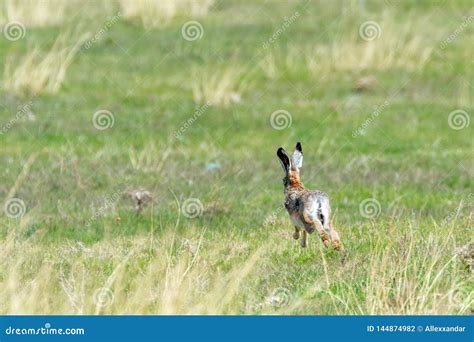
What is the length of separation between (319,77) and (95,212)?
367 inches

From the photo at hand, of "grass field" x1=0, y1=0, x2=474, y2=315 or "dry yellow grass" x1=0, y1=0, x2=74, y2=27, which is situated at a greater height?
"dry yellow grass" x1=0, y1=0, x2=74, y2=27

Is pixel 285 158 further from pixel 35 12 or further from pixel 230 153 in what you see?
pixel 35 12

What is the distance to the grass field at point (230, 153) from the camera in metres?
9.90

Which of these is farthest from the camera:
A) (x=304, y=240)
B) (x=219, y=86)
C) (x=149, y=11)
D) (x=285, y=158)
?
(x=149, y=11)

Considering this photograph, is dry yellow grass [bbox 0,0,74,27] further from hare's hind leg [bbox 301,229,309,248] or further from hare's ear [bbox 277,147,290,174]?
hare's hind leg [bbox 301,229,309,248]

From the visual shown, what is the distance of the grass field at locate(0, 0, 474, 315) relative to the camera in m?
9.90

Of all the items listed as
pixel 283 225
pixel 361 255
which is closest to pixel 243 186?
pixel 283 225

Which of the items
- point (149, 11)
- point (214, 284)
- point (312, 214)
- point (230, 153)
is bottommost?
point (214, 284)

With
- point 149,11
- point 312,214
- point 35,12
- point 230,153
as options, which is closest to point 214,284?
point 312,214

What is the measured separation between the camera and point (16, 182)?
50.0 feet

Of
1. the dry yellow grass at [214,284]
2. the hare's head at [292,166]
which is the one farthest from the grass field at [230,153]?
the hare's head at [292,166]

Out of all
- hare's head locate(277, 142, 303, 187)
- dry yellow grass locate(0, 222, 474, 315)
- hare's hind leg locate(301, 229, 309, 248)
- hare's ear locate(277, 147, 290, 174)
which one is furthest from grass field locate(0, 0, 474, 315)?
hare's ear locate(277, 147, 290, 174)

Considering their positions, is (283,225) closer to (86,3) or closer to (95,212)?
(95,212)

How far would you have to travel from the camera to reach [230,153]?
1844 cm
